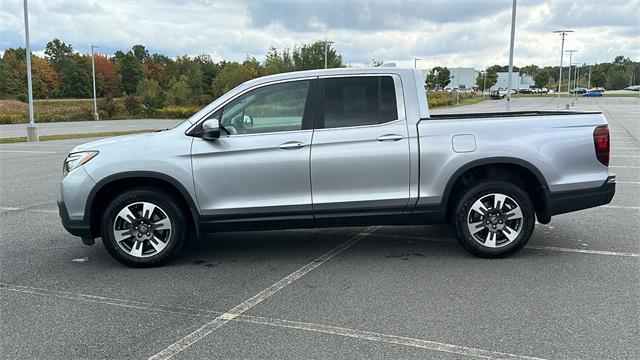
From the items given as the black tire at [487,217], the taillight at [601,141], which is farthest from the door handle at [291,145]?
the taillight at [601,141]

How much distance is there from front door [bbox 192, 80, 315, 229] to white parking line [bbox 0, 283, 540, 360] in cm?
119

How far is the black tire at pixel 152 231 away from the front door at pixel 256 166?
11.6 inches

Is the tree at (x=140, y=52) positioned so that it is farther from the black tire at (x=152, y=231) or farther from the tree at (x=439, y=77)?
the black tire at (x=152, y=231)

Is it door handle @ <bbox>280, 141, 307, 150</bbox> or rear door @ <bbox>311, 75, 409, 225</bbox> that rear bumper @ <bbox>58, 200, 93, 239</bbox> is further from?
rear door @ <bbox>311, 75, 409, 225</bbox>

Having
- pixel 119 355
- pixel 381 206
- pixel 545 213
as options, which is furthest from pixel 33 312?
pixel 545 213

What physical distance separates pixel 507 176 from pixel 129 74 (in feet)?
398

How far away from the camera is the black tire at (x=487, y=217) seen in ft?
17.8

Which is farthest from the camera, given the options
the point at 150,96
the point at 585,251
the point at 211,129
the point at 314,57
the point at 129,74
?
the point at 129,74

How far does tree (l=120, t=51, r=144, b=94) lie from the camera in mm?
115625

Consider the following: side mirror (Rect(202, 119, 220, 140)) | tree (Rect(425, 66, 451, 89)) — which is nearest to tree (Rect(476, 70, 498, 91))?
tree (Rect(425, 66, 451, 89))

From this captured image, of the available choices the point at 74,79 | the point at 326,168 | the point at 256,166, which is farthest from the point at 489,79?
the point at 256,166

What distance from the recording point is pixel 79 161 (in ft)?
17.5

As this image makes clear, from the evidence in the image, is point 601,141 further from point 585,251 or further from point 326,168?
point 326,168

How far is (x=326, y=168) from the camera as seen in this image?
17.3 feet
